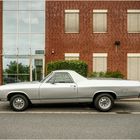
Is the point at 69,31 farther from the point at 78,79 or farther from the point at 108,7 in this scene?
the point at 78,79

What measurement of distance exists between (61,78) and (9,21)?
1274 centimetres

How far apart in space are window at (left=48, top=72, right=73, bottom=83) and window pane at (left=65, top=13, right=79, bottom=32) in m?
11.8

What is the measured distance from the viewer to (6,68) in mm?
24141

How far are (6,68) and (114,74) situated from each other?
781 centimetres

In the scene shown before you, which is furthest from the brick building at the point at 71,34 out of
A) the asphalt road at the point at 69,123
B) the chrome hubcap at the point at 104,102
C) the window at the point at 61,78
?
the chrome hubcap at the point at 104,102

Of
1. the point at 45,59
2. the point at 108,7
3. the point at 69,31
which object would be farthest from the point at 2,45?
the point at 108,7

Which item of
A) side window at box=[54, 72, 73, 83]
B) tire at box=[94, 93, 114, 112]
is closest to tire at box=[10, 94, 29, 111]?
side window at box=[54, 72, 73, 83]

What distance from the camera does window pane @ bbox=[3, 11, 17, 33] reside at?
2433cm

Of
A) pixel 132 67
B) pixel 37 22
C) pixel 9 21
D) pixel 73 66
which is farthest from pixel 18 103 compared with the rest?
pixel 132 67

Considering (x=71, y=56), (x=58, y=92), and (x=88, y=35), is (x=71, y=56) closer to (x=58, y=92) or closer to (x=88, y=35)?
(x=88, y=35)

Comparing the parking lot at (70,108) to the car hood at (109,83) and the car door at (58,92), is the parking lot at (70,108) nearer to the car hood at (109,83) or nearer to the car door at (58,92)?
the car door at (58,92)

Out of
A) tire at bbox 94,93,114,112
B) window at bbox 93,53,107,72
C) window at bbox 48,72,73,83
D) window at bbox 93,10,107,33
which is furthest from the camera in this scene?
window at bbox 93,10,107,33

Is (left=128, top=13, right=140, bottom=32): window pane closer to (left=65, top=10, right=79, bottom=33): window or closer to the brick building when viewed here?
the brick building

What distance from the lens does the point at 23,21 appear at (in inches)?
959
